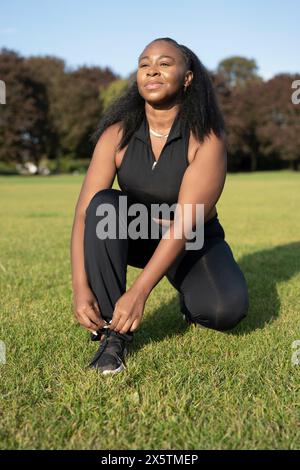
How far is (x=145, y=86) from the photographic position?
10.9ft

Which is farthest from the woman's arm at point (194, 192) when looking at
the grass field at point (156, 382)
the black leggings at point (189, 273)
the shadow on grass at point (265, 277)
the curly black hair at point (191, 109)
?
the shadow on grass at point (265, 277)

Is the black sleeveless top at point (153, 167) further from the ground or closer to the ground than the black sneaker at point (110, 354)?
further from the ground

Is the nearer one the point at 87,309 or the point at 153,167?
the point at 87,309

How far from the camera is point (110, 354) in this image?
9.75ft

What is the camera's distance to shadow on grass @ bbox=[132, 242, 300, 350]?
12.5 ft

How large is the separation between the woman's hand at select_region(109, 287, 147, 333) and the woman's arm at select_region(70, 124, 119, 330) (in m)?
0.18

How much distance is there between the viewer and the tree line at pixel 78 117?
5428 centimetres

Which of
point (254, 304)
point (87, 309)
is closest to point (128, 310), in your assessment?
point (87, 309)

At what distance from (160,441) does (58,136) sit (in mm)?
59721

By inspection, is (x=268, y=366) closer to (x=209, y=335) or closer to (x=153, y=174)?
(x=209, y=335)

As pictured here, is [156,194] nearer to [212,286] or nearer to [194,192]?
[194,192]

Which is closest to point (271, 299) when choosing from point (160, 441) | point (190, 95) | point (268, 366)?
point (268, 366)

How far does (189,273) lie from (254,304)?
1245mm

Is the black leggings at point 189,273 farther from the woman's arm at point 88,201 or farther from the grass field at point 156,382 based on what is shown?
the grass field at point 156,382
